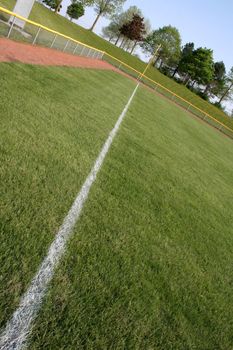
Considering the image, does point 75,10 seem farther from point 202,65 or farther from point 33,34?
point 33,34

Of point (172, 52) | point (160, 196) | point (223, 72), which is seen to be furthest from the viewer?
point (223, 72)

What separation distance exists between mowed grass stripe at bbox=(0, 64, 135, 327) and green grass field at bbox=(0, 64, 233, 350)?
0.6 inches

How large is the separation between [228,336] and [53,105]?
6344 mm

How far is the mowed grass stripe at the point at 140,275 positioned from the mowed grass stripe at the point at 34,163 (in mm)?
291

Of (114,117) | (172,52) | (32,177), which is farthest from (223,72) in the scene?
(32,177)

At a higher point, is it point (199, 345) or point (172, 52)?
point (172, 52)

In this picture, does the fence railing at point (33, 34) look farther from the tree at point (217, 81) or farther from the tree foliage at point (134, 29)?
the tree at point (217, 81)

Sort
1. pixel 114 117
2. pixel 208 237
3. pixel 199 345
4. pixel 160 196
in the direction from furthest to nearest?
pixel 114 117
pixel 160 196
pixel 208 237
pixel 199 345

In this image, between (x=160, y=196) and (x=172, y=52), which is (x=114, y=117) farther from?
(x=172, y=52)

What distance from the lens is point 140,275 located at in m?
3.71

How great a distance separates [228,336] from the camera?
141 inches

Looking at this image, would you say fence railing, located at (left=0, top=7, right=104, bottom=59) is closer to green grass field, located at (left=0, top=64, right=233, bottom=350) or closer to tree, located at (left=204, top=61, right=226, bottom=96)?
green grass field, located at (left=0, top=64, right=233, bottom=350)

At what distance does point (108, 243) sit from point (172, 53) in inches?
3477

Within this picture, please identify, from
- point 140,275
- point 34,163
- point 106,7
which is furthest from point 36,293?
point 106,7
